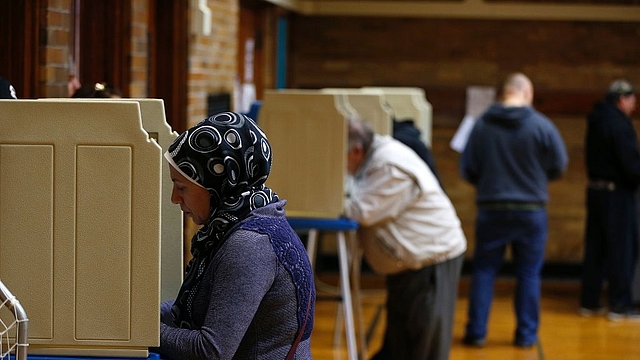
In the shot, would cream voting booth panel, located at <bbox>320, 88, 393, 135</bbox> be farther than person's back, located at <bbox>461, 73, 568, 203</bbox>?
No

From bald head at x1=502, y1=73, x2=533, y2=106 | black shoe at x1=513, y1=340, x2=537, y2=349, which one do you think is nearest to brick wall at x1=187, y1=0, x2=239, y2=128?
bald head at x1=502, y1=73, x2=533, y2=106

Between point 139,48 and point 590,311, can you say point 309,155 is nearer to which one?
point 139,48

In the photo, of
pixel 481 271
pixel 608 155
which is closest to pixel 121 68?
pixel 481 271

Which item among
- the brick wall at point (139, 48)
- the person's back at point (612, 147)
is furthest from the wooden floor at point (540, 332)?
the brick wall at point (139, 48)

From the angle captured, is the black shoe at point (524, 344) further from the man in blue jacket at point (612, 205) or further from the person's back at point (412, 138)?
the person's back at point (412, 138)

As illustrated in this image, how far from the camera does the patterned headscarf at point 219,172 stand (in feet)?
6.52

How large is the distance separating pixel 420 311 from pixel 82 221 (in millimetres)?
2850

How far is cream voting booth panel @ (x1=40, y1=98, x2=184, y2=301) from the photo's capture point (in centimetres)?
221

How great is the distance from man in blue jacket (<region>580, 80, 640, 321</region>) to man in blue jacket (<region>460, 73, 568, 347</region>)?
0.89 m

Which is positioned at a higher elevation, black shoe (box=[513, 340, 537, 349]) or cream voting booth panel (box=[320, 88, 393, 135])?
cream voting booth panel (box=[320, 88, 393, 135])

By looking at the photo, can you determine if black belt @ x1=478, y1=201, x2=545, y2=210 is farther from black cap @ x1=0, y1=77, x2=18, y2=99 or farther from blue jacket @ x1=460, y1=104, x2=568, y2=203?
black cap @ x1=0, y1=77, x2=18, y2=99

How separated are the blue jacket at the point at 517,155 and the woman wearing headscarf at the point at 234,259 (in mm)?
4412

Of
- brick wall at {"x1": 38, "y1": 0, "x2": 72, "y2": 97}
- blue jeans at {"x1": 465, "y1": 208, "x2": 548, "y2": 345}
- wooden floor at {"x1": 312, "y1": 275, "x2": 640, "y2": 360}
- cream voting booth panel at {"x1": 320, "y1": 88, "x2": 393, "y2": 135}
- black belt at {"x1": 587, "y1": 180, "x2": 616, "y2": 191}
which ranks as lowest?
wooden floor at {"x1": 312, "y1": 275, "x2": 640, "y2": 360}

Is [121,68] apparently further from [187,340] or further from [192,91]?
[187,340]
